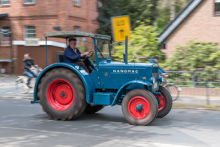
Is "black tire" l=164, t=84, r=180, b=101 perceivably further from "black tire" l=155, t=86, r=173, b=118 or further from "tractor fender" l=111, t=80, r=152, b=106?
"tractor fender" l=111, t=80, r=152, b=106

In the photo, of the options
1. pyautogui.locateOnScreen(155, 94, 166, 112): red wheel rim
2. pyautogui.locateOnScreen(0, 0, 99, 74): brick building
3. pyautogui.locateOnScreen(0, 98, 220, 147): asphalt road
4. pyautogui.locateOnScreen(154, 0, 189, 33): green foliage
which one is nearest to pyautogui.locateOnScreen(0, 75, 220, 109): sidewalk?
pyautogui.locateOnScreen(0, 98, 220, 147): asphalt road

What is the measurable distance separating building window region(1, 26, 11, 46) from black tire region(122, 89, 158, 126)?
18.5 meters

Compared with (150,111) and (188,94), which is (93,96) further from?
(188,94)

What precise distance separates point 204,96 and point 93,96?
278 inches

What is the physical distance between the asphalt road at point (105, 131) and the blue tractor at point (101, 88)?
35cm

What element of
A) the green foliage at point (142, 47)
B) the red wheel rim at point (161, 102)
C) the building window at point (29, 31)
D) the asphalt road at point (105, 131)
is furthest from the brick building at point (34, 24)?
the red wheel rim at point (161, 102)

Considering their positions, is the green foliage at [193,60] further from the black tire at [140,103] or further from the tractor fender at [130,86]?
the black tire at [140,103]

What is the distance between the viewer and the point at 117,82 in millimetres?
7703

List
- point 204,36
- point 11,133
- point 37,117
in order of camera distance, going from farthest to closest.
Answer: point 204,36
point 37,117
point 11,133

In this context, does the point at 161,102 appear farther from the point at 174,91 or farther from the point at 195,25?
the point at 195,25

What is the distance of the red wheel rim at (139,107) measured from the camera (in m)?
7.24

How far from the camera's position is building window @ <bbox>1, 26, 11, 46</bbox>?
24.0 metres

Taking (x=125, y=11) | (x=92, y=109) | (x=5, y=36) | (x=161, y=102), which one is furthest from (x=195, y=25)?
(x=5, y=36)

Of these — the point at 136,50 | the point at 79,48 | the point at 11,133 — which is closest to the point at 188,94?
the point at 136,50
